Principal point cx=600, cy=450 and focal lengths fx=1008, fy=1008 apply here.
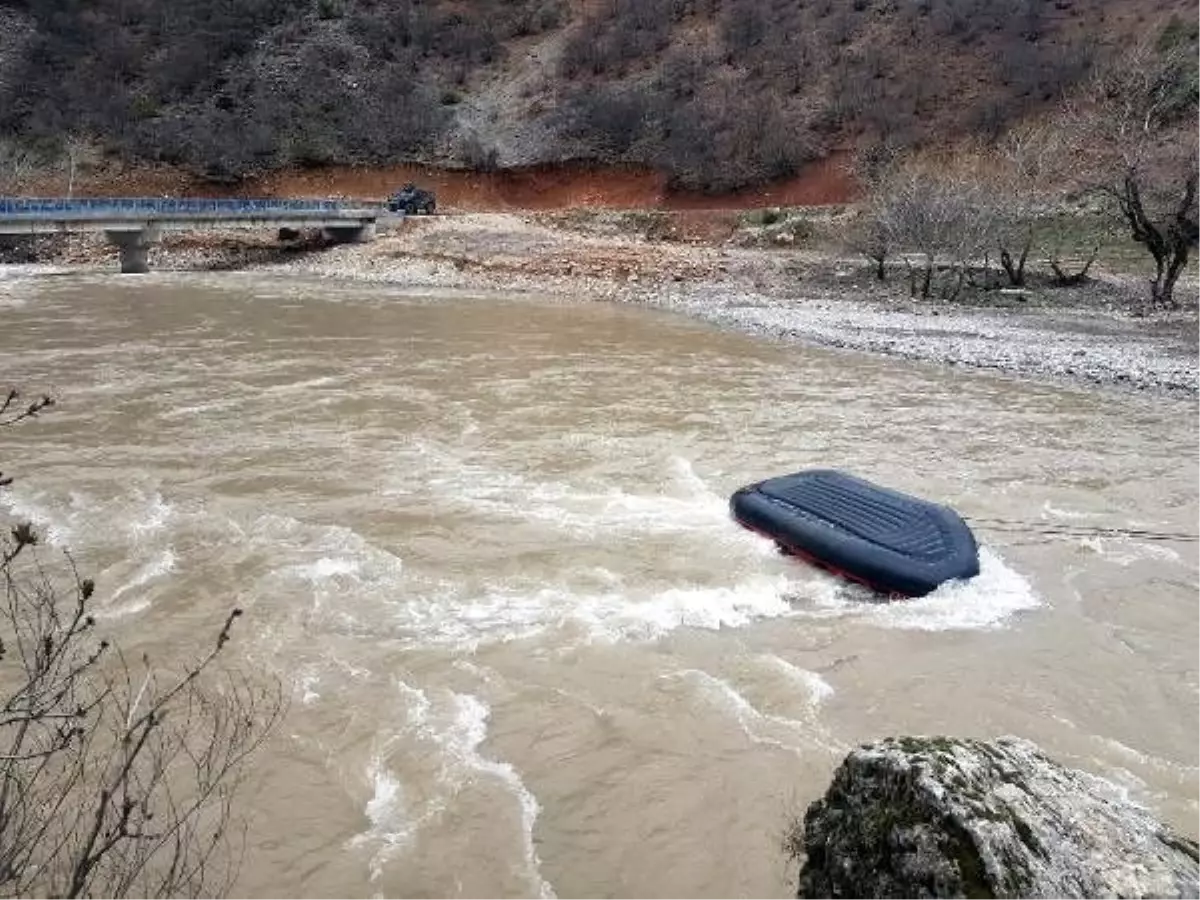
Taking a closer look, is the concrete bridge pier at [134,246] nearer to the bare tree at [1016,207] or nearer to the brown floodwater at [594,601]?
the brown floodwater at [594,601]

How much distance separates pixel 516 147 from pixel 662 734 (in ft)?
164

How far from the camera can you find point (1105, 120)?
27438mm

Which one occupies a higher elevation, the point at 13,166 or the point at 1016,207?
the point at 1016,207

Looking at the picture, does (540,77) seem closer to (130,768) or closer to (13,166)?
(13,166)

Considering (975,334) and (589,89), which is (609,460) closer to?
(975,334)

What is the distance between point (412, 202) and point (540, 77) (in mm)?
17171

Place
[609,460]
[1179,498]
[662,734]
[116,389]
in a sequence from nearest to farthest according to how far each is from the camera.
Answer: [662,734], [1179,498], [609,460], [116,389]

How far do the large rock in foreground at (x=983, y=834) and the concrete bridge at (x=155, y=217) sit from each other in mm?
36472

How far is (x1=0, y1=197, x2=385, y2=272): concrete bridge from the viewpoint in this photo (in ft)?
111

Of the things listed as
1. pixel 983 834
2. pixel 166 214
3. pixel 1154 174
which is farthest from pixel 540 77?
pixel 983 834

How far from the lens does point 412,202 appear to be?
4572cm

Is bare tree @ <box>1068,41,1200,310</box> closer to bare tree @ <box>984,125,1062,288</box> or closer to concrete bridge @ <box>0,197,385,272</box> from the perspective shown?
bare tree @ <box>984,125,1062,288</box>

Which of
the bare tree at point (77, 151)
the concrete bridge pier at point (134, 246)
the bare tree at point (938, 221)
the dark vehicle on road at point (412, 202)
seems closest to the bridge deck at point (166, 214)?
the concrete bridge pier at point (134, 246)

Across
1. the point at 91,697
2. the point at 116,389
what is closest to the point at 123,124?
the point at 116,389
